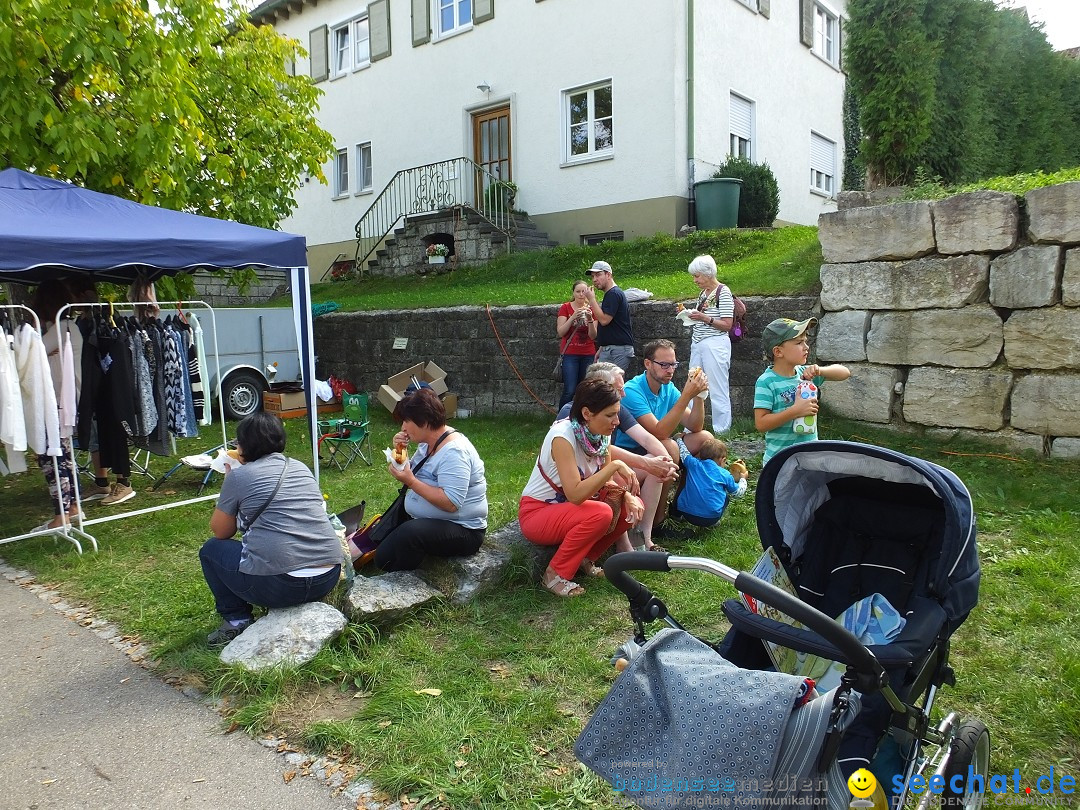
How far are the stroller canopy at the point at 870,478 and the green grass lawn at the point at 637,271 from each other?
5.66 meters

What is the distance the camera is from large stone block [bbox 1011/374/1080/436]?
6176 millimetres

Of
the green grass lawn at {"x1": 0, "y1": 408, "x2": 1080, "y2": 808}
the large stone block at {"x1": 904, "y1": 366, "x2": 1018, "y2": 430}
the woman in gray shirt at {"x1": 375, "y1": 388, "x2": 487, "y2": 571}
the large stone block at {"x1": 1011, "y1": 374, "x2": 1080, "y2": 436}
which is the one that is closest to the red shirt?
the green grass lawn at {"x1": 0, "y1": 408, "x2": 1080, "y2": 808}

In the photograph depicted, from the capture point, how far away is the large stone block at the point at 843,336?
728cm

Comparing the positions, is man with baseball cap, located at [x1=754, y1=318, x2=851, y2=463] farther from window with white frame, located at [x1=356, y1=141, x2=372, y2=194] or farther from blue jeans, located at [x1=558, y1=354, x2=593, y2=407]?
window with white frame, located at [x1=356, y1=141, x2=372, y2=194]

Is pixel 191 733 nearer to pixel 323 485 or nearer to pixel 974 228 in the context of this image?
pixel 323 485

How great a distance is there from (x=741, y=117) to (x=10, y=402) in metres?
13.8

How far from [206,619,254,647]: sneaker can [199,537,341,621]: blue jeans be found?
35 millimetres

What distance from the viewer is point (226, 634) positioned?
12.7 feet

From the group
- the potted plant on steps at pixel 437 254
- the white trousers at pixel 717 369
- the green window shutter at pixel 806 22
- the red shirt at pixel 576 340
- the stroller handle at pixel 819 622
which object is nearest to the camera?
the stroller handle at pixel 819 622

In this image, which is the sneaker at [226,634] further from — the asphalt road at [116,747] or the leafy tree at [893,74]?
the leafy tree at [893,74]

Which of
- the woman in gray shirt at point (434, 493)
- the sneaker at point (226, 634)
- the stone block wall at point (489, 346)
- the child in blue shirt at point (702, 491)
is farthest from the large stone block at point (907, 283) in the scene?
the sneaker at point (226, 634)

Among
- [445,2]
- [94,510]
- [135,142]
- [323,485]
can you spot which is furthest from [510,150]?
[94,510]

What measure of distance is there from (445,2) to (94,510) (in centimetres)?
1479

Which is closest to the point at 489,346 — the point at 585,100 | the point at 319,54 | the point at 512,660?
the point at 512,660
